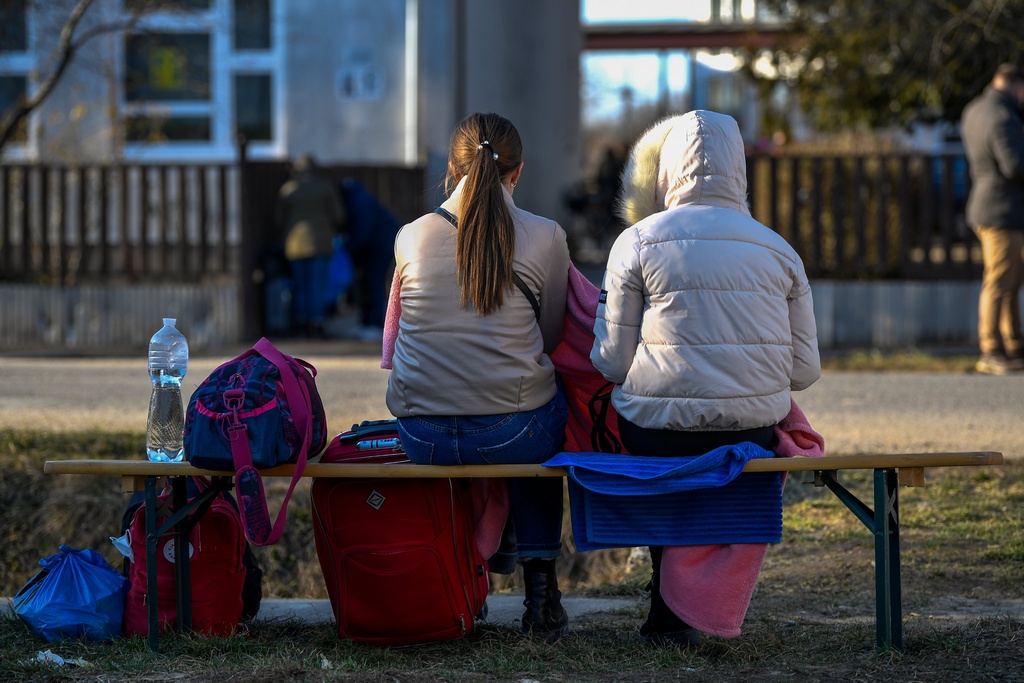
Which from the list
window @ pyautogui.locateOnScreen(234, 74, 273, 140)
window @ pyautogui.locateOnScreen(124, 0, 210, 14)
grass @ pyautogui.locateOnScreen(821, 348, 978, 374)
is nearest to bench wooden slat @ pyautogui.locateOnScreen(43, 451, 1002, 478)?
grass @ pyautogui.locateOnScreen(821, 348, 978, 374)

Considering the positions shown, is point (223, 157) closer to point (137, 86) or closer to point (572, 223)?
point (137, 86)

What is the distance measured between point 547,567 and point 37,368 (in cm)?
712

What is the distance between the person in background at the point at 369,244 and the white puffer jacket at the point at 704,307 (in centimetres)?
840

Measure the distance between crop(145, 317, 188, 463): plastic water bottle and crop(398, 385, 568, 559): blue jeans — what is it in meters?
1.00

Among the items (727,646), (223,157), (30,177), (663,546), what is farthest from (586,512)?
(223,157)

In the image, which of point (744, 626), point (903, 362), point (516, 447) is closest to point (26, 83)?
point (903, 362)

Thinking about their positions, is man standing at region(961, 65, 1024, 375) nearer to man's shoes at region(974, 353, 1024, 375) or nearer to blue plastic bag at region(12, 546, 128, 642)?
man's shoes at region(974, 353, 1024, 375)

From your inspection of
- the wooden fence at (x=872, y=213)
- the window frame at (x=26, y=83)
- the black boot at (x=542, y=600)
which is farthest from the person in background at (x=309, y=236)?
the black boot at (x=542, y=600)

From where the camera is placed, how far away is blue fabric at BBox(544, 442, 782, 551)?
3.72 m

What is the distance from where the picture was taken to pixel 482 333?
3.90 meters

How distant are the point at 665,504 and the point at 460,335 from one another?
0.80m

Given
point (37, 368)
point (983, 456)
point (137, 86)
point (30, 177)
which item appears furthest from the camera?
point (137, 86)

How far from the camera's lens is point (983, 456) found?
12.0 feet

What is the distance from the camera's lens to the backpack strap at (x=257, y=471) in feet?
12.5
